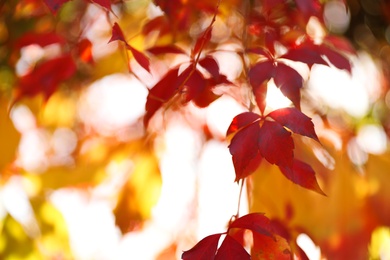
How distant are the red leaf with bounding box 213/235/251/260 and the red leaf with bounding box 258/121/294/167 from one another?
0.09m

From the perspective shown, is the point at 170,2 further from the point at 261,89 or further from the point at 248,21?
the point at 261,89

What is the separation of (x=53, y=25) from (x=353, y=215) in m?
0.76

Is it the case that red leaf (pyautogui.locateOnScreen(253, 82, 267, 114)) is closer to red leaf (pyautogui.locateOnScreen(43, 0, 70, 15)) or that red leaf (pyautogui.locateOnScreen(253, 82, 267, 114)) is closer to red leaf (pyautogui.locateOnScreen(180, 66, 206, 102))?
red leaf (pyautogui.locateOnScreen(180, 66, 206, 102))

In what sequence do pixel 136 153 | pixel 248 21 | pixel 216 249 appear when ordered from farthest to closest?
pixel 136 153, pixel 248 21, pixel 216 249

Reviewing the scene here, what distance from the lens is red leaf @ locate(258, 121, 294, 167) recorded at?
24.1 inches

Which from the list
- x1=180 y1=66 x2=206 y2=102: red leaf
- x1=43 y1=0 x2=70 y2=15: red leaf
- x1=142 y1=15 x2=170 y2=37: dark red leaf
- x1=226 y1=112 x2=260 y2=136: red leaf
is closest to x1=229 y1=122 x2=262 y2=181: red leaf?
x1=226 y1=112 x2=260 y2=136: red leaf

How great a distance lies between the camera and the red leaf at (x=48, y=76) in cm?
105

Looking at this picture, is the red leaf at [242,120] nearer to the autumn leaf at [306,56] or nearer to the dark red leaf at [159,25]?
the autumn leaf at [306,56]

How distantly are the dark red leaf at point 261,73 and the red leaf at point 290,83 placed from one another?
1 cm

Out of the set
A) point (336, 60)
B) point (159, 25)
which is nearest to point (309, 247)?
point (336, 60)

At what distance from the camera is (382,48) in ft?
4.89

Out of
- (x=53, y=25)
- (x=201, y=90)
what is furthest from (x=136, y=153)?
(x=201, y=90)

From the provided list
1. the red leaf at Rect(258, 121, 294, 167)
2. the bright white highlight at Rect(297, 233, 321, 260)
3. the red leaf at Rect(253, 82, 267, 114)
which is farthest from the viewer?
the bright white highlight at Rect(297, 233, 321, 260)

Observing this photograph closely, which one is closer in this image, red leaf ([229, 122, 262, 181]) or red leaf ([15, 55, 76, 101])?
red leaf ([229, 122, 262, 181])
